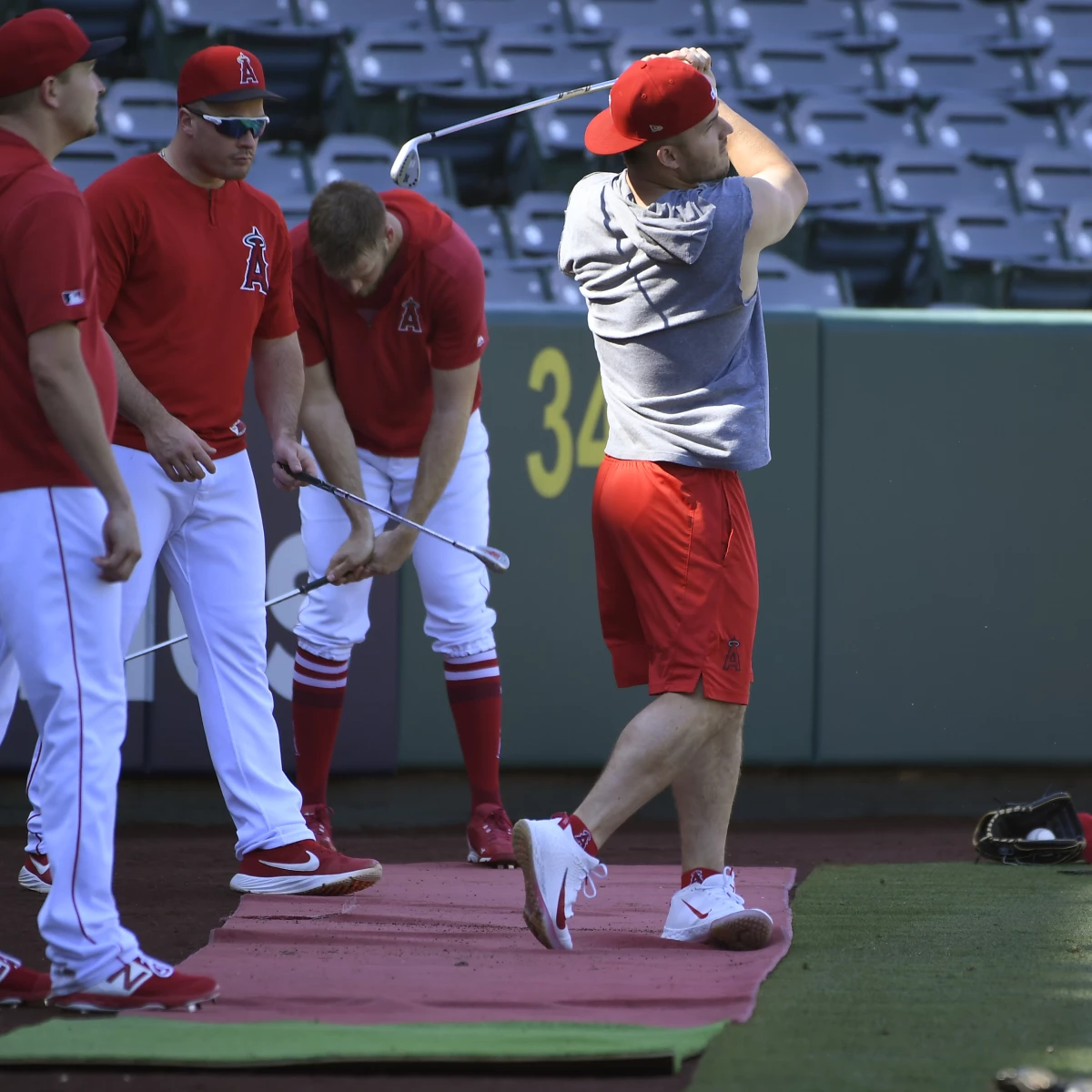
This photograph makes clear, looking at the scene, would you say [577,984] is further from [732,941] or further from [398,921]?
[398,921]

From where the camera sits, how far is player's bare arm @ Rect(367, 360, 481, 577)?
175 inches

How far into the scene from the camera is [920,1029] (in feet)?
8.82

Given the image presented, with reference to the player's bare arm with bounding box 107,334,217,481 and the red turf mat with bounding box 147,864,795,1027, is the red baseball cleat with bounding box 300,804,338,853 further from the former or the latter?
the player's bare arm with bounding box 107,334,217,481

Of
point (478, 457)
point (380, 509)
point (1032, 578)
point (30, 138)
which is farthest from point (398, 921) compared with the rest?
point (1032, 578)

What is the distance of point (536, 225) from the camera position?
331 inches

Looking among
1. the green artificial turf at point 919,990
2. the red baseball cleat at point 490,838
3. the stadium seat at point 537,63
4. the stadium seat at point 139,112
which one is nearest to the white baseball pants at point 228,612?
the red baseball cleat at point 490,838

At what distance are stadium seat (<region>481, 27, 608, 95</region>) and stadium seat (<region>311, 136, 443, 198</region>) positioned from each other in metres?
1.13

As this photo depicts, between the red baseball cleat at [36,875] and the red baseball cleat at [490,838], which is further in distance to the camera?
the red baseball cleat at [490,838]

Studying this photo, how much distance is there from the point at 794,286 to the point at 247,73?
4627mm

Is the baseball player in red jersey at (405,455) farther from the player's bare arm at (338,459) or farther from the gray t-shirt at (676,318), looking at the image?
the gray t-shirt at (676,318)

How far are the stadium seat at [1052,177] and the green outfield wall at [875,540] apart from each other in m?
4.23

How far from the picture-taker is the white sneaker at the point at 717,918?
3.38 meters

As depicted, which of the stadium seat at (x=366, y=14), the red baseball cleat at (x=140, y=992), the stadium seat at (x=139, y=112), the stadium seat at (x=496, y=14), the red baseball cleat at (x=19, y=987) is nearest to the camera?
the red baseball cleat at (x=140, y=992)

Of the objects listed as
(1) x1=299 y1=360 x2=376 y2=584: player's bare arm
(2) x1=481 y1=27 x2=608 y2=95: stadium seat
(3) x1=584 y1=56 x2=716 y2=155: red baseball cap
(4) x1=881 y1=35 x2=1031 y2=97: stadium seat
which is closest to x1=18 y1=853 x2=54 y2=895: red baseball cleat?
(1) x1=299 y1=360 x2=376 y2=584: player's bare arm
